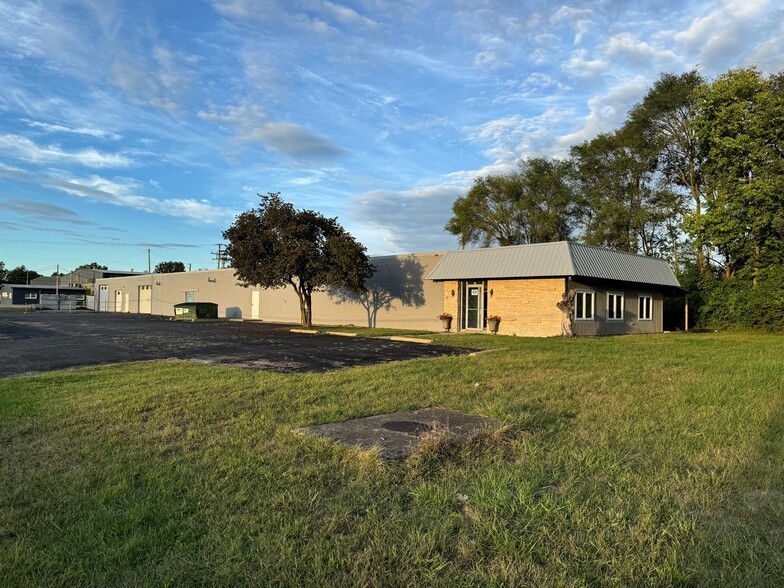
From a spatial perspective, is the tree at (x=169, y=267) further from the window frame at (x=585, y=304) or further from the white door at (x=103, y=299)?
the window frame at (x=585, y=304)

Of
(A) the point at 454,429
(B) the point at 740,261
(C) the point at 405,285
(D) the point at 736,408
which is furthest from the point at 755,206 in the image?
(A) the point at 454,429

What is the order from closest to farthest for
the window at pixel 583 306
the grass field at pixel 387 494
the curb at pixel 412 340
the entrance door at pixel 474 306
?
the grass field at pixel 387 494
the curb at pixel 412 340
the window at pixel 583 306
the entrance door at pixel 474 306

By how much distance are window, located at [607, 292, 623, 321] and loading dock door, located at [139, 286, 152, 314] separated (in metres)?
46.7

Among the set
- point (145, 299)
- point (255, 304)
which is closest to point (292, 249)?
point (255, 304)

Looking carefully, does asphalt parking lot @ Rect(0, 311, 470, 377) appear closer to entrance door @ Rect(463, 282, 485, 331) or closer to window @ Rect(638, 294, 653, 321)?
entrance door @ Rect(463, 282, 485, 331)

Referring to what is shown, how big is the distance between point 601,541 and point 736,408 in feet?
16.3

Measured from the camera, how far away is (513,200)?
46.7 m

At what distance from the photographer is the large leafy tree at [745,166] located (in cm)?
2789

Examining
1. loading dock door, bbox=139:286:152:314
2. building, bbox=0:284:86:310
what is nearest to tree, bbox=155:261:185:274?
building, bbox=0:284:86:310

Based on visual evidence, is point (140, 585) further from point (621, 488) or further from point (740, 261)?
point (740, 261)

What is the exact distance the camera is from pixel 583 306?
22.3 meters

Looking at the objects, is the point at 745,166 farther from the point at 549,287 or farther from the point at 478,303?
the point at 478,303

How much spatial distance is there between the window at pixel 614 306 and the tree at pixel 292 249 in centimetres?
1159

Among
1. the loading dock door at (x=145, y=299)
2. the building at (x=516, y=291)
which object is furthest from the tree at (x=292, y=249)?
the loading dock door at (x=145, y=299)
